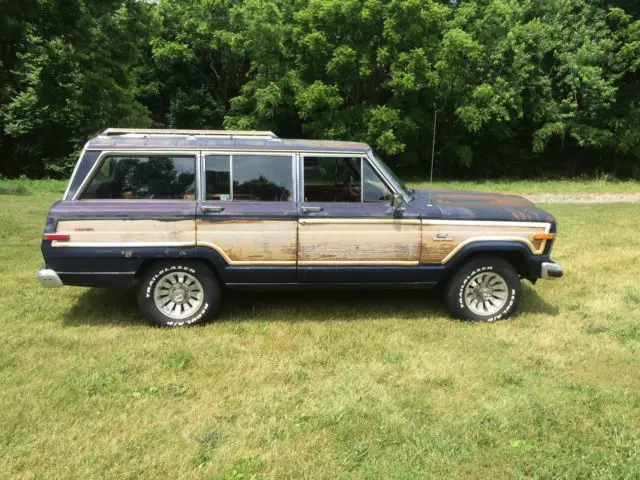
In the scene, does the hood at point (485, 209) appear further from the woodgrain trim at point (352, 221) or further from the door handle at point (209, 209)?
the door handle at point (209, 209)

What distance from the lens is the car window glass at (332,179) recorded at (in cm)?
543

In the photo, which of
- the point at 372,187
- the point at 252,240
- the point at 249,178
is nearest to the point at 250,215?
the point at 252,240

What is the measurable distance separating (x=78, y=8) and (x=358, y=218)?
10.1 meters

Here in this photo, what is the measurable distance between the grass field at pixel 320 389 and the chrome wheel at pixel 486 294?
24 cm

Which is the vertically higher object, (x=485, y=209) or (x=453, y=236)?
(x=485, y=209)

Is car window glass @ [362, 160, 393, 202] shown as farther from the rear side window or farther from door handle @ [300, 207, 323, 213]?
the rear side window

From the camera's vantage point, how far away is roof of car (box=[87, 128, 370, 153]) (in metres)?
5.25

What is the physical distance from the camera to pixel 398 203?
5.26m

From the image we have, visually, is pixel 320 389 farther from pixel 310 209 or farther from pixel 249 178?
pixel 249 178

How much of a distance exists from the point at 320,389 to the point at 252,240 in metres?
1.76

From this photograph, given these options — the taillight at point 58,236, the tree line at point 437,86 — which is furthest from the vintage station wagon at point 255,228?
the tree line at point 437,86

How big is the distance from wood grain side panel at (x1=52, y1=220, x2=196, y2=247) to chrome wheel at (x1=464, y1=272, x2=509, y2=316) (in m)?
2.93

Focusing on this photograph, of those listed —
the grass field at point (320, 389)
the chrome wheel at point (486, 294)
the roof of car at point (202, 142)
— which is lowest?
the grass field at point (320, 389)

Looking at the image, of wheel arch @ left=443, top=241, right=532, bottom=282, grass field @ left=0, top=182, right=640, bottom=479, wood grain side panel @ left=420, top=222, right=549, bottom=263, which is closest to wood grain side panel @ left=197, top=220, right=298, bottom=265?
grass field @ left=0, top=182, right=640, bottom=479
